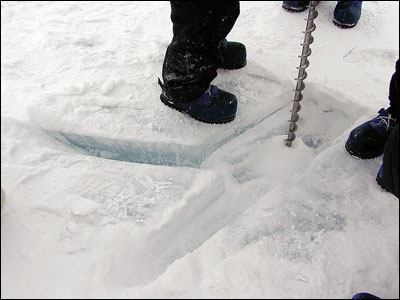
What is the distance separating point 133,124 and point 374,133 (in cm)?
82

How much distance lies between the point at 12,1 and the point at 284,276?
1.17 meters

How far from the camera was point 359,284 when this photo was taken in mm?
892

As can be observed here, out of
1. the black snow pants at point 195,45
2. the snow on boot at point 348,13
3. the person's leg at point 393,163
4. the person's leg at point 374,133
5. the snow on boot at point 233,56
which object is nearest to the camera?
the person's leg at point 393,163

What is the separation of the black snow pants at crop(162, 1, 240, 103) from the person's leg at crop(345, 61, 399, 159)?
532mm

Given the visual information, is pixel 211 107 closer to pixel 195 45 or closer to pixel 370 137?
pixel 195 45

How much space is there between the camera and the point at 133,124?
127cm

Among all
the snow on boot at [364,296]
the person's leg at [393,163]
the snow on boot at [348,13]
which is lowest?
the snow on boot at [348,13]

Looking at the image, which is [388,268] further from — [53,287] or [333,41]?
[333,41]

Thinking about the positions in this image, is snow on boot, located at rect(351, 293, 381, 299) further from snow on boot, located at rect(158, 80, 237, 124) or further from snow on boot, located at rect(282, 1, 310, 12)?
snow on boot, located at rect(282, 1, 310, 12)

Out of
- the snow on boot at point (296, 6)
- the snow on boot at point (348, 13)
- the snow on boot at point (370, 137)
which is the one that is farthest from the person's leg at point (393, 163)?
the snow on boot at point (296, 6)

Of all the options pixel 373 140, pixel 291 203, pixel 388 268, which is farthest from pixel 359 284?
pixel 373 140

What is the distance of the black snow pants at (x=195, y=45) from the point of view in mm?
1079

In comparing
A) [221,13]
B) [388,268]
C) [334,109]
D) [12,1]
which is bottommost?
[334,109]

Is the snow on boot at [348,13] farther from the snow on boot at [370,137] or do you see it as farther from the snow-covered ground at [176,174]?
the snow on boot at [370,137]
